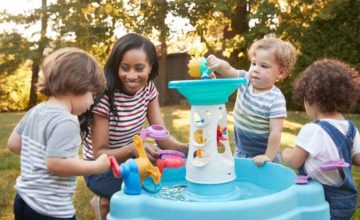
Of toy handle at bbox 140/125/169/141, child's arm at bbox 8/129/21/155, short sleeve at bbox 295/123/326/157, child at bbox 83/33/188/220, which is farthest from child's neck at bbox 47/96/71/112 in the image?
short sleeve at bbox 295/123/326/157

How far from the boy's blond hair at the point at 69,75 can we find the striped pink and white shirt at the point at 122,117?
1.59 feet

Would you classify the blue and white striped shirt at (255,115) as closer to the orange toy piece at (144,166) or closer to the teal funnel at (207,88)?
the teal funnel at (207,88)

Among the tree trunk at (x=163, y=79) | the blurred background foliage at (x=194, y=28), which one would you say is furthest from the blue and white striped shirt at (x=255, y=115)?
the tree trunk at (x=163, y=79)

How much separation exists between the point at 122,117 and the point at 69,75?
0.67m

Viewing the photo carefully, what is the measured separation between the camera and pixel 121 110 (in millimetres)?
2369

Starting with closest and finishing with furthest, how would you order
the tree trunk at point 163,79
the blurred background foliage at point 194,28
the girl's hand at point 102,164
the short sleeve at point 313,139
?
the girl's hand at point 102,164 < the short sleeve at point 313,139 < the blurred background foliage at point 194,28 < the tree trunk at point 163,79

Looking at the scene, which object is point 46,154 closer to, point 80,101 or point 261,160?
point 80,101

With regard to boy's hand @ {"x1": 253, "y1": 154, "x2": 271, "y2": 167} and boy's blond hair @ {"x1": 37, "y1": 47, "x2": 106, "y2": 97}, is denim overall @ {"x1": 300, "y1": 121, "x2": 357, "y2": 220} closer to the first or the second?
boy's hand @ {"x1": 253, "y1": 154, "x2": 271, "y2": 167}

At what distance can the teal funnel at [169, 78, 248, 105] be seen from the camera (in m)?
1.85

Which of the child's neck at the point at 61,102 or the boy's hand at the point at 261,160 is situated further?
the boy's hand at the point at 261,160

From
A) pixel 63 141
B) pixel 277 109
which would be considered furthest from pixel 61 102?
pixel 277 109

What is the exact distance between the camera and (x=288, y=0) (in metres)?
10.4

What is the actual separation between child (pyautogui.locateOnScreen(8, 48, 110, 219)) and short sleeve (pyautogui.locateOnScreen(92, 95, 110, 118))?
45cm

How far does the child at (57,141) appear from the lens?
1.67 meters
